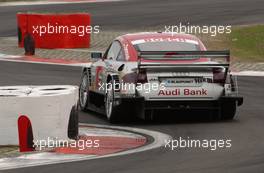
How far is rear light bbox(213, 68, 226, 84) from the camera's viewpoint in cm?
1586

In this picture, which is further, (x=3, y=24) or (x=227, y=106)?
(x=3, y=24)

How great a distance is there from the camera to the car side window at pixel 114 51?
17.2 m

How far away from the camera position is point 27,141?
13.2 m

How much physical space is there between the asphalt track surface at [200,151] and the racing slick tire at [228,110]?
0.19 meters

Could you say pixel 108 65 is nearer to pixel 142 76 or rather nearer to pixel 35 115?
pixel 142 76

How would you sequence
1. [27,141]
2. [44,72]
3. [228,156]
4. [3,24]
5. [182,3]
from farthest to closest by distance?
[182,3] → [3,24] → [44,72] → [27,141] → [228,156]

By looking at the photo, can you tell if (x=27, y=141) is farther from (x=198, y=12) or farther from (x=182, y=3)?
(x=182, y=3)

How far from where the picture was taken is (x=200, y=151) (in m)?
12.8

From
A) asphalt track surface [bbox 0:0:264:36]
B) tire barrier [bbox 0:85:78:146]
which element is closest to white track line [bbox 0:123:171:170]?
tire barrier [bbox 0:85:78:146]

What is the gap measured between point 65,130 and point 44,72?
39.9ft

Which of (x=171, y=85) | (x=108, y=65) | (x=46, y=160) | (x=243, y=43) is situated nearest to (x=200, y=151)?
(x=46, y=160)

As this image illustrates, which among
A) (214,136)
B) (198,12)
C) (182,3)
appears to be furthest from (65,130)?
(182,3)

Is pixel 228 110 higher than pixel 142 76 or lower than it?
lower

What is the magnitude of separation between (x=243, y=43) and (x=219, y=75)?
16801mm
